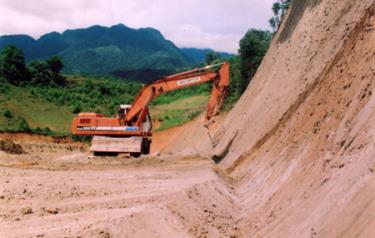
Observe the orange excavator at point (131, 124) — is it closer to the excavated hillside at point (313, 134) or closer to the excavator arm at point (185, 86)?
the excavator arm at point (185, 86)

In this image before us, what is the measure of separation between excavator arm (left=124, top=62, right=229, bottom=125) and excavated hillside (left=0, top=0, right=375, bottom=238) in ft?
5.13

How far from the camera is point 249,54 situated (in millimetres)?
44656

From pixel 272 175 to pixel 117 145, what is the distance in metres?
11.9

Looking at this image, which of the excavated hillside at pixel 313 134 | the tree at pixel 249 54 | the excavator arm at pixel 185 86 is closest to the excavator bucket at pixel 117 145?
the excavator arm at pixel 185 86

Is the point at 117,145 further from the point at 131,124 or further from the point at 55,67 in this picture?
the point at 55,67

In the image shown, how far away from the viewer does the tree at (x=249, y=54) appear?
43.9 m

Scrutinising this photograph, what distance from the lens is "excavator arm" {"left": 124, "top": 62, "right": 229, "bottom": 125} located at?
23.4 meters

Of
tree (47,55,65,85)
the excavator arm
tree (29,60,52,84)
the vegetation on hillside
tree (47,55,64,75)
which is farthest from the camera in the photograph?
tree (47,55,64,75)

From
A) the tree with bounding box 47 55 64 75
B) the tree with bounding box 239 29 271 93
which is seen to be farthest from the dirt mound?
the tree with bounding box 47 55 64 75

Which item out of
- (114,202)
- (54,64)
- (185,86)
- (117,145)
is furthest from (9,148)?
(54,64)

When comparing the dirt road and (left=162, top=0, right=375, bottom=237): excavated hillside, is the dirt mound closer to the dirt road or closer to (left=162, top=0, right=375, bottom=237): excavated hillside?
the dirt road

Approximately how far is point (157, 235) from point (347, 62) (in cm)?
692

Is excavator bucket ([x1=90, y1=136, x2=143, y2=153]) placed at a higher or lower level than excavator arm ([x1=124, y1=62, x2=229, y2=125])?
lower

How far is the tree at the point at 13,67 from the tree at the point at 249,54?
3037 centimetres
